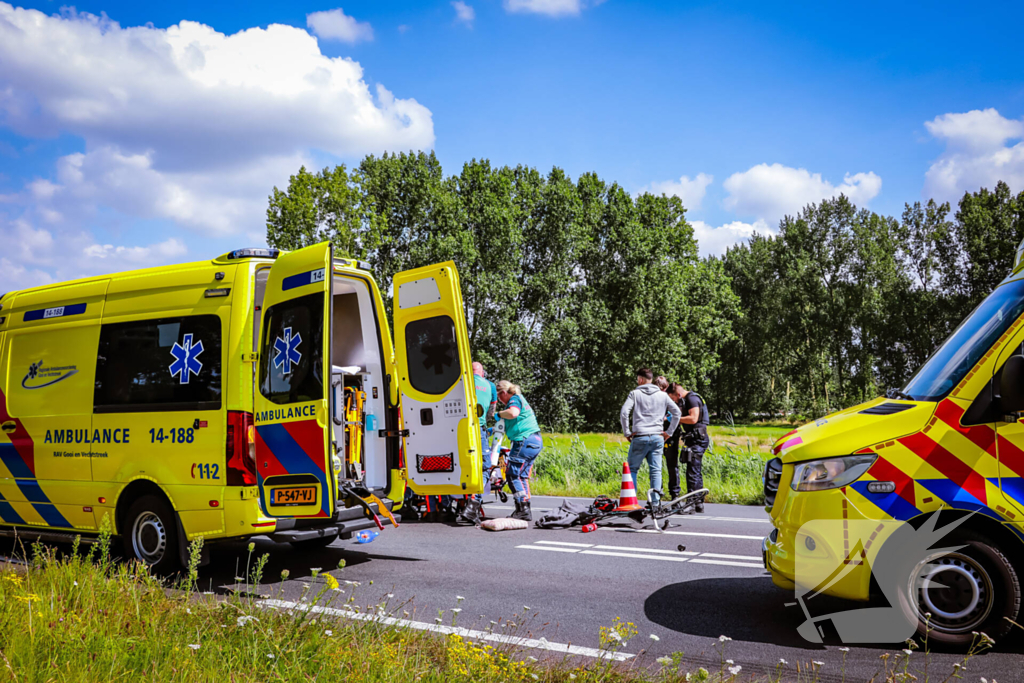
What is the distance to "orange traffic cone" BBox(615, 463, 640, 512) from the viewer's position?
28.5ft

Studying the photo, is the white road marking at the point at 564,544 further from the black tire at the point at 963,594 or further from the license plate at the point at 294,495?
the black tire at the point at 963,594

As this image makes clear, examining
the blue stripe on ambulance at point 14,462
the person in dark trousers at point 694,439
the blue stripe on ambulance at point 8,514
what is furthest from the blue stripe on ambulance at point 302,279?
the person in dark trousers at point 694,439

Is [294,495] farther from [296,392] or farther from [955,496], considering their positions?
[955,496]

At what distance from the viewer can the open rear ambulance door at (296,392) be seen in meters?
5.68

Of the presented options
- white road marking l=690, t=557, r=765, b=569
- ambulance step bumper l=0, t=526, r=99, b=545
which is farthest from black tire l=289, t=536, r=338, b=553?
white road marking l=690, t=557, r=765, b=569

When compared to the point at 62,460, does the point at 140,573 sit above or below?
below

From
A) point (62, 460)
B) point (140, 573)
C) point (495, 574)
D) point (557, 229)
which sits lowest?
point (495, 574)

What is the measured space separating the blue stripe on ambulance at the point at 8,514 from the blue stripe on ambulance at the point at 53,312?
1.75 metres

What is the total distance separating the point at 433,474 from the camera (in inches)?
297

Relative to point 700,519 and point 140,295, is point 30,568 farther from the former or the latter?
point 700,519

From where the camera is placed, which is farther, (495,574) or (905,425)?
(495,574)

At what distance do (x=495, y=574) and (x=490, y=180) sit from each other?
117 ft

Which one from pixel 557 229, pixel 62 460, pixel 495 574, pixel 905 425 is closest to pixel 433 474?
pixel 495 574

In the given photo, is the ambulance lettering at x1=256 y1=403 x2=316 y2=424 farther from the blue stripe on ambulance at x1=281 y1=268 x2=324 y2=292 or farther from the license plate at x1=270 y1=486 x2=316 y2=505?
the blue stripe on ambulance at x1=281 y1=268 x2=324 y2=292
